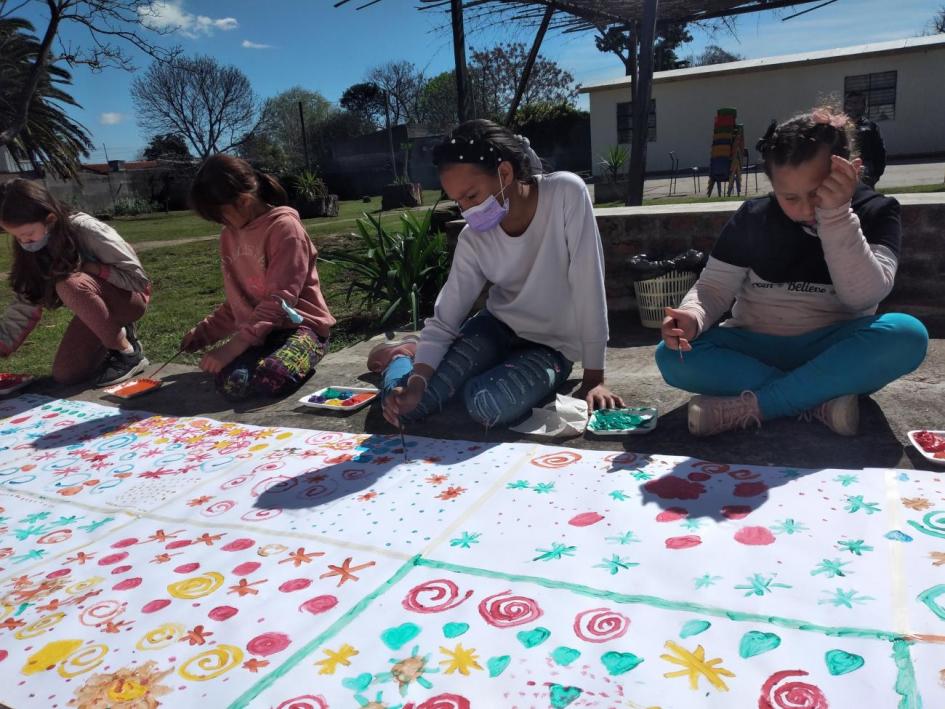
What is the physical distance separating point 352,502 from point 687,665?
94 cm

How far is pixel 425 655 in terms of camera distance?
1.16 meters

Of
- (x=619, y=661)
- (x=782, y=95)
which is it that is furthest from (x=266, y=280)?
(x=782, y=95)

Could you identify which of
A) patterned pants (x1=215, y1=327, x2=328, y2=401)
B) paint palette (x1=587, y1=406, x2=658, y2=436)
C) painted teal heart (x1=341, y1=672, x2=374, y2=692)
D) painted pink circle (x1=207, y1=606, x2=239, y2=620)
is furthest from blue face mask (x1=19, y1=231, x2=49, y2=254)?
painted teal heart (x1=341, y1=672, x2=374, y2=692)

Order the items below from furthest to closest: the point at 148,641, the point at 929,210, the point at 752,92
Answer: the point at 752,92
the point at 929,210
the point at 148,641

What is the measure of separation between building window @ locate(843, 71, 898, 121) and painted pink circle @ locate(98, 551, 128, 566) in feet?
55.6

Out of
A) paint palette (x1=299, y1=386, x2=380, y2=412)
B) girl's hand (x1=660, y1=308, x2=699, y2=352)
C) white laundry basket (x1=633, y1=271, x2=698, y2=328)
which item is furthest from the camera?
white laundry basket (x1=633, y1=271, x2=698, y2=328)

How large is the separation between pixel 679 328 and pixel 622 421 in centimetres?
34

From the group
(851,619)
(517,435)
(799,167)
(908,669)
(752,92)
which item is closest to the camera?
(908,669)

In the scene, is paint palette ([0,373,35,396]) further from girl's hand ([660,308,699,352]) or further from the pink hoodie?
girl's hand ([660,308,699,352])

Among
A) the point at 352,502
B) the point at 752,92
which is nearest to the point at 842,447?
the point at 352,502

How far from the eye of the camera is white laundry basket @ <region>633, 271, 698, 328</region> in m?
3.18

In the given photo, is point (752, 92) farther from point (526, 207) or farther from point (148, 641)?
point (148, 641)

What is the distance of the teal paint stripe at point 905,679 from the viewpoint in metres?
0.93

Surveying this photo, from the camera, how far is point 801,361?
2.00 meters
